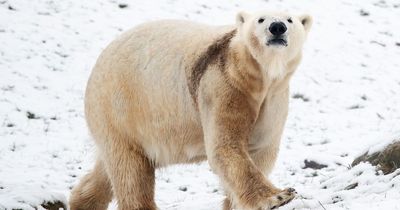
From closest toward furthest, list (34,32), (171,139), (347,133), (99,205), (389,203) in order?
(389,203)
(171,139)
(99,205)
(347,133)
(34,32)

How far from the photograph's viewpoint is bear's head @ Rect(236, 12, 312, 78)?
16.1 ft

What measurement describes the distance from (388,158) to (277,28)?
1.34 meters

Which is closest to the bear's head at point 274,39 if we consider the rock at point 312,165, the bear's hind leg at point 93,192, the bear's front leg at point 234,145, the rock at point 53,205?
the bear's front leg at point 234,145

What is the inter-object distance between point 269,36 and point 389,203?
4.91 ft

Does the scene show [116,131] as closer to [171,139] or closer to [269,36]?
[171,139]

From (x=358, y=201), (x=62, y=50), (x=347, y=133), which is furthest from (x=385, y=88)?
(x=358, y=201)

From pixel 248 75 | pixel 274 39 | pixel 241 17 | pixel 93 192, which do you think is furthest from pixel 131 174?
pixel 274 39

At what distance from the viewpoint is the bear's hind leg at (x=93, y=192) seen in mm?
6641

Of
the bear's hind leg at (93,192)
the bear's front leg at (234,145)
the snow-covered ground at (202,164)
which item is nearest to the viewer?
the bear's front leg at (234,145)

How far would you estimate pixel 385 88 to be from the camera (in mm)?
11922

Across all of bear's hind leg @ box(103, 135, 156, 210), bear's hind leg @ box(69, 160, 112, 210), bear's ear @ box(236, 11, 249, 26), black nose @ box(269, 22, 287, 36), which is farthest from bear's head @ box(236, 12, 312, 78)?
bear's hind leg @ box(69, 160, 112, 210)

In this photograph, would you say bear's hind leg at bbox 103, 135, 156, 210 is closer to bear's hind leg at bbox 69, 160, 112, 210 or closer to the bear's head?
bear's hind leg at bbox 69, 160, 112, 210

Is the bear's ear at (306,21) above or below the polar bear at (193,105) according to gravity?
above

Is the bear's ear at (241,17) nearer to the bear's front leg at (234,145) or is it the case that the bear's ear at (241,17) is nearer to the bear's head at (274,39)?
→ the bear's head at (274,39)
